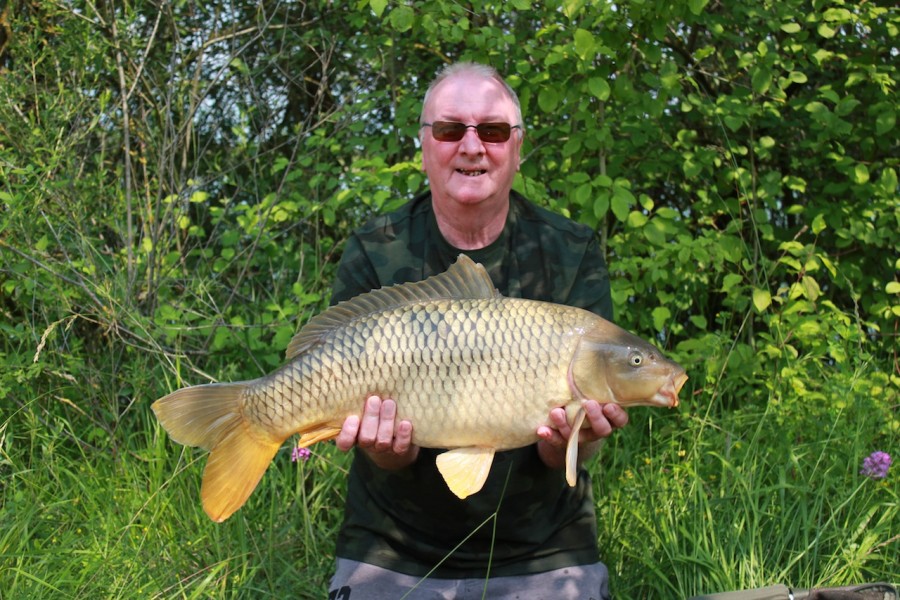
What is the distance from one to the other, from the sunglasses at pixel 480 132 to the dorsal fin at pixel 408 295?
1.28ft

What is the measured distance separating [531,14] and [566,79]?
52 cm

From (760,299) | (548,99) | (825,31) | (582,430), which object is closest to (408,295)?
(582,430)

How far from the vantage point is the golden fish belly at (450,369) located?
5.10 ft

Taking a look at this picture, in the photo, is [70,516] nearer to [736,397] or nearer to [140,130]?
[140,130]

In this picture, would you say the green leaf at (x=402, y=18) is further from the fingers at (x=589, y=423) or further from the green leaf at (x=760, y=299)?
the fingers at (x=589, y=423)

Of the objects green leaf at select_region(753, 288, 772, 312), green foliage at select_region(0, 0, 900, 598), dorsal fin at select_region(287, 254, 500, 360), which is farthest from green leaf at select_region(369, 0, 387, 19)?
green leaf at select_region(753, 288, 772, 312)

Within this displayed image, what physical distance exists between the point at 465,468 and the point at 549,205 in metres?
1.46

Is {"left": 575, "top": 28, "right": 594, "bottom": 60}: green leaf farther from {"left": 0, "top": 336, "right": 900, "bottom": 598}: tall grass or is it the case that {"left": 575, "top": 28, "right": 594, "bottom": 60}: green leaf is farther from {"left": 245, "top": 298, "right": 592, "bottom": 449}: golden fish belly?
{"left": 245, "top": 298, "right": 592, "bottom": 449}: golden fish belly

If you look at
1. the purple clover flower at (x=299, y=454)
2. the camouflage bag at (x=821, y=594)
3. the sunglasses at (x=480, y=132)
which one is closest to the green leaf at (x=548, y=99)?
the sunglasses at (x=480, y=132)

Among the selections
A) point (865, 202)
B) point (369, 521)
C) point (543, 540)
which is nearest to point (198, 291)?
point (369, 521)

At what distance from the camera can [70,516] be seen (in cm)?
233

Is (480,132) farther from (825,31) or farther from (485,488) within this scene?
(825,31)

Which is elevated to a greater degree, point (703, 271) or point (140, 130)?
point (140, 130)

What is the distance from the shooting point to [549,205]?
9.54 feet
